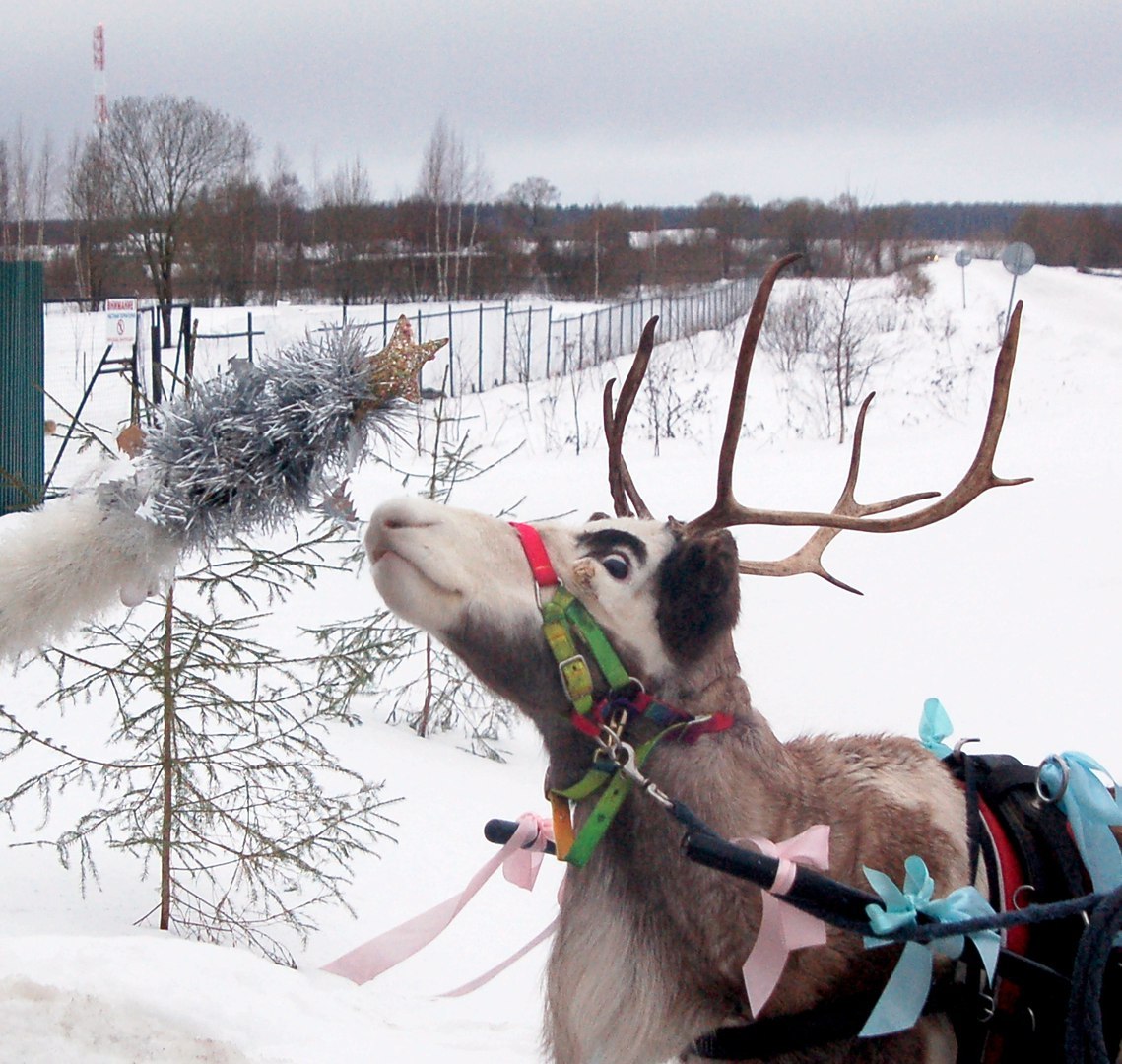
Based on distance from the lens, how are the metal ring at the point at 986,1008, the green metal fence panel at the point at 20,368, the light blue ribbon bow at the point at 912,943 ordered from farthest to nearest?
the green metal fence panel at the point at 20,368
the metal ring at the point at 986,1008
the light blue ribbon bow at the point at 912,943

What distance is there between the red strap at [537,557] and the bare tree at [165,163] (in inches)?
402

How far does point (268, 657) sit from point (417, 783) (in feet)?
6.25

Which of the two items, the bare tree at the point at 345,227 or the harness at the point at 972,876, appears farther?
the bare tree at the point at 345,227

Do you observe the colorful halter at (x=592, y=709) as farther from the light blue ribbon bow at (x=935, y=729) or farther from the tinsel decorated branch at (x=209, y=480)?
the light blue ribbon bow at (x=935, y=729)

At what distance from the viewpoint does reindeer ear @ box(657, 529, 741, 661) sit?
93.5 inches

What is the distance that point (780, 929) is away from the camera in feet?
6.94

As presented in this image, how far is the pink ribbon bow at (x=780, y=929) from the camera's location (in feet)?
6.87

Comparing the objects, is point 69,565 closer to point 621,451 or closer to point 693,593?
point 693,593

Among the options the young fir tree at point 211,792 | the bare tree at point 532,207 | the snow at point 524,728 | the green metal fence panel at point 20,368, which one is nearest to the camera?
the snow at point 524,728

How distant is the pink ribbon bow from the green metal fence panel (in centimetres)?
856


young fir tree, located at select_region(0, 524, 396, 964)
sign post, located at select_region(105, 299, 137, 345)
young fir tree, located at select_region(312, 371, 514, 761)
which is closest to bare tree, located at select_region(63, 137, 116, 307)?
sign post, located at select_region(105, 299, 137, 345)

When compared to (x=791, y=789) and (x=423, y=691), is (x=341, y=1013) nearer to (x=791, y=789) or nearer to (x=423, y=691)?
(x=791, y=789)

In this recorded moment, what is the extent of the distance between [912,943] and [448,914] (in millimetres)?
1219

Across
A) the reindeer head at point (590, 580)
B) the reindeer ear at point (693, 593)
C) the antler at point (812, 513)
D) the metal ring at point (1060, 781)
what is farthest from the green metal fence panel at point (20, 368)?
the metal ring at point (1060, 781)
